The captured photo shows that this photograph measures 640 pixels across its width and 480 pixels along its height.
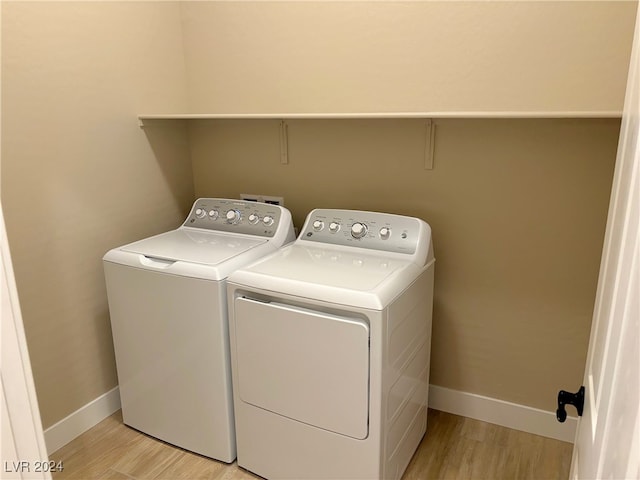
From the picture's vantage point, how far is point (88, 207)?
6.79 ft

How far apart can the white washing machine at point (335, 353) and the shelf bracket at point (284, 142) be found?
58 cm

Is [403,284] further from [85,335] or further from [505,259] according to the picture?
[85,335]

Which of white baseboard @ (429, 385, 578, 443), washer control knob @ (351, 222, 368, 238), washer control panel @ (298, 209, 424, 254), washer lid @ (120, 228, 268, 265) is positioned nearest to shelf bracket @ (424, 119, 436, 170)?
washer control panel @ (298, 209, 424, 254)

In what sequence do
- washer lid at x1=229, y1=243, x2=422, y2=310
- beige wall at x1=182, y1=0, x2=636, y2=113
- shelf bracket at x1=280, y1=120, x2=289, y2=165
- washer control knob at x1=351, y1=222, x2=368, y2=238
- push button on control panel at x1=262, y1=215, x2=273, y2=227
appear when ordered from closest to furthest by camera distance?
washer lid at x1=229, y1=243, x2=422, y2=310 → beige wall at x1=182, y1=0, x2=636, y2=113 → washer control knob at x1=351, y1=222, x2=368, y2=238 → push button on control panel at x1=262, y1=215, x2=273, y2=227 → shelf bracket at x1=280, y1=120, x2=289, y2=165

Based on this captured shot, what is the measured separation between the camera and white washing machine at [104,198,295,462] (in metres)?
1.81

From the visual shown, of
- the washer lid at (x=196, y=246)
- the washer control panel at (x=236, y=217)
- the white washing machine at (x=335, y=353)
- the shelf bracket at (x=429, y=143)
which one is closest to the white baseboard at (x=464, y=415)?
the white washing machine at (x=335, y=353)

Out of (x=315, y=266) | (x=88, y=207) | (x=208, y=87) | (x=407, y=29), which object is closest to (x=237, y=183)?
(x=208, y=87)

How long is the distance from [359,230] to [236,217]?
61cm

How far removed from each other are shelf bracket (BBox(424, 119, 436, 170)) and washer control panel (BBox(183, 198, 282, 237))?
2.22 ft

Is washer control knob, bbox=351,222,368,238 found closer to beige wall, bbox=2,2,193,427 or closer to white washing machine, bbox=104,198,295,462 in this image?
white washing machine, bbox=104,198,295,462

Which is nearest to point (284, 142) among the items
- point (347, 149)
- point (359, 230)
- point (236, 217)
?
point (347, 149)

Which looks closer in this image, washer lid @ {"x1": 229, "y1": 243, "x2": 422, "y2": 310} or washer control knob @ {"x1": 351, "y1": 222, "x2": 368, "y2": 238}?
washer lid @ {"x1": 229, "y1": 243, "x2": 422, "y2": 310}

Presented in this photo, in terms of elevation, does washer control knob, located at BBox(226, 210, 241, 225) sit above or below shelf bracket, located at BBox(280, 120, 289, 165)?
below

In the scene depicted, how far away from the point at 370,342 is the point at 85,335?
4.41 feet
